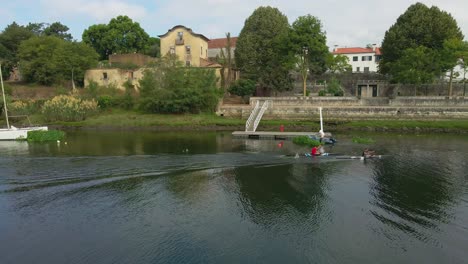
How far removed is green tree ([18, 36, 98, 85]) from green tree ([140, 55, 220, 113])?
1669 centimetres

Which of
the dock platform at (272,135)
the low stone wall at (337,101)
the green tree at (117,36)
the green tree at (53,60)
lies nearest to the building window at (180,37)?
the green tree at (117,36)

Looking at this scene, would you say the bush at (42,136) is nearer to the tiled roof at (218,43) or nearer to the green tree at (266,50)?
the green tree at (266,50)

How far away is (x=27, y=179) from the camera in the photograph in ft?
73.7

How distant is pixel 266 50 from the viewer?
63.7 metres

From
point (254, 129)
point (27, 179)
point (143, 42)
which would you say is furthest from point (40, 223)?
point (143, 42)

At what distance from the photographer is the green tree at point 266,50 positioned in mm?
58344

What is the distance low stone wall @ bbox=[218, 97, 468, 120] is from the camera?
49.5 metres

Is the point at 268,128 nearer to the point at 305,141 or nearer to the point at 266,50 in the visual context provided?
the point at 305,141

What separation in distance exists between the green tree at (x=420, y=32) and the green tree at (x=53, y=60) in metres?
55.9

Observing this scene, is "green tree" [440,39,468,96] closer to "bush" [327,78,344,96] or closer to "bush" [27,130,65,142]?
"bush" [327,78,344,96]

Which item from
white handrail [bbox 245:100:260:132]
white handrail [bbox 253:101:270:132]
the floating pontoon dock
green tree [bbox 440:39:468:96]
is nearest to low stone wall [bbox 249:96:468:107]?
white handrail [bbox 253:101:270:132]

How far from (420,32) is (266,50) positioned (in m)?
26.6

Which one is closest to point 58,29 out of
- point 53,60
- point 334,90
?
point 53,60

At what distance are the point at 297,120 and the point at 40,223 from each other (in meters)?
40.0
